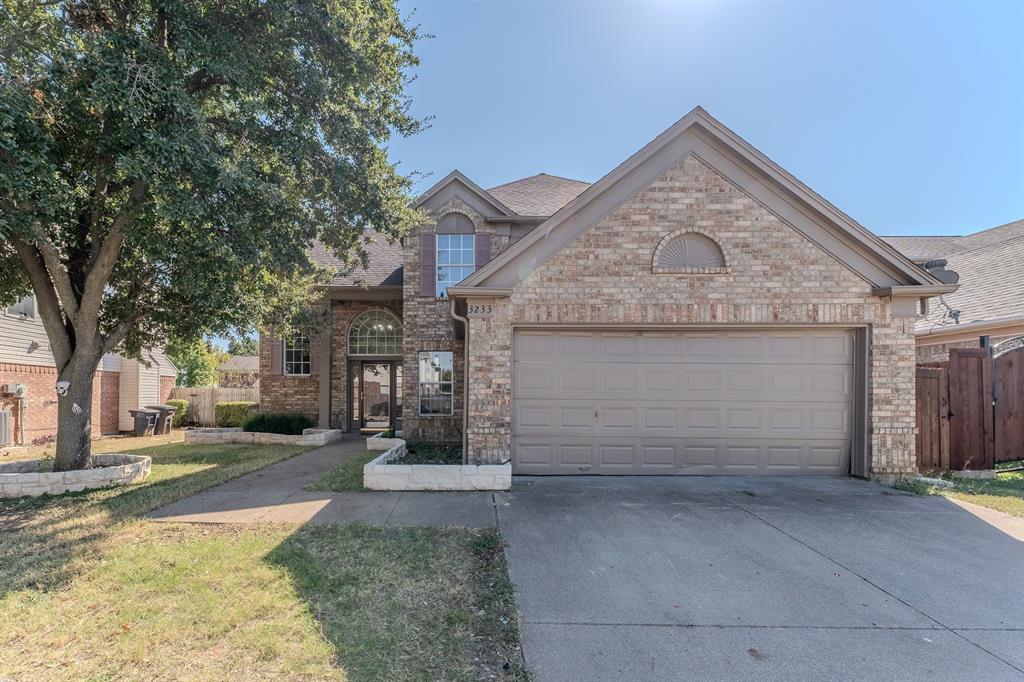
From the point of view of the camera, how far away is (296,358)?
14.5m

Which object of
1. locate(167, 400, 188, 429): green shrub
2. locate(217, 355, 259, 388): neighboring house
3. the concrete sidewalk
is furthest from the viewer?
locate(217, 355, 259, 388): neighboring house

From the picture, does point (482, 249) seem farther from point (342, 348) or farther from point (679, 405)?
point (679, 405)

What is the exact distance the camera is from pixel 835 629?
3.35m

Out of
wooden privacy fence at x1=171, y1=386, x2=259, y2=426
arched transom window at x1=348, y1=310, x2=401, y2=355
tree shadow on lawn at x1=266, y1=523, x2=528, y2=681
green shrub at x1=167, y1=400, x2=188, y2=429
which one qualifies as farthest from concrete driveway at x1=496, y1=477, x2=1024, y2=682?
green shrub at x1=167, y1=400, x2=188, y2=429

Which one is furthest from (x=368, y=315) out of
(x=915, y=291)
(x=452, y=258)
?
(x=915, y=291)

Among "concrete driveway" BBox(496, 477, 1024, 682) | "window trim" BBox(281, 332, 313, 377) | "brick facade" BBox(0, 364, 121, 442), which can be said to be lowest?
"concrete driveway" BBox(496, 477, 1024, 682)

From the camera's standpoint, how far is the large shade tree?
586cm

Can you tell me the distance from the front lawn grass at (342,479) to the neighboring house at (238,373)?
1413cm

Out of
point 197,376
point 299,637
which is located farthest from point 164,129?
point 197,376

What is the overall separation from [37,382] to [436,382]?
11.5 m

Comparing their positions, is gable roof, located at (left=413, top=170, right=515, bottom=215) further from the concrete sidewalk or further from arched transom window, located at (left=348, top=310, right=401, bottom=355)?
the concrete sidewalk

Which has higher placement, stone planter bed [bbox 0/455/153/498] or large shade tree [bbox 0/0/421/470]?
large shade tree [bbox 0/0/421/470]

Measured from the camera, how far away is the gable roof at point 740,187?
7285 millimetres

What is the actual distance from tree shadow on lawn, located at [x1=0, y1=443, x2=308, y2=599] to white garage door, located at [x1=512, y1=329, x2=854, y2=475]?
5350mm
